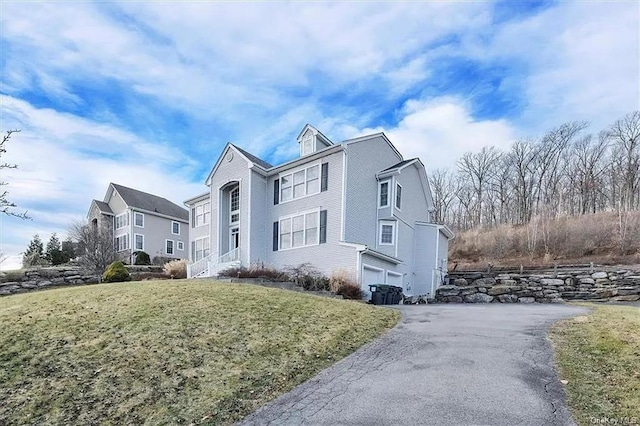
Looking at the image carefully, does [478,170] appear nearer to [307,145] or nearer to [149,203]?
[307,145]

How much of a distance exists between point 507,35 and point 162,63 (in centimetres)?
1106

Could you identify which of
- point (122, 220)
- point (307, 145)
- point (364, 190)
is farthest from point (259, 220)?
point (122, 220)

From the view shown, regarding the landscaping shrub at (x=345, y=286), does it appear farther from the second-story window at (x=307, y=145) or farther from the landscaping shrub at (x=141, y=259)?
the landscaping shrub at (x=141, y=259)

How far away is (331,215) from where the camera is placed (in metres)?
18.3

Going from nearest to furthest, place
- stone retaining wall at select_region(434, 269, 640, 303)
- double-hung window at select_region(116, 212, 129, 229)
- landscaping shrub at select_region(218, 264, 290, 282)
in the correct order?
landscaping shrub at select_region(218, 264, 290, 282) → stone retaining wall at select_region(434, 269, 640, 303) → double-hung window at select_region(116, 212, 129, 229)

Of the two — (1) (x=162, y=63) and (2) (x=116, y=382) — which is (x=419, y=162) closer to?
(1) (x=162, y=63)

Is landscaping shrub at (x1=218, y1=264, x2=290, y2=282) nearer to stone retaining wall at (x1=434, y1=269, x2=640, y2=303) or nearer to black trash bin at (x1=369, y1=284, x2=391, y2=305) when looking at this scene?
black trash bin at (x1=369, y1=284, x2=391, y2=305)

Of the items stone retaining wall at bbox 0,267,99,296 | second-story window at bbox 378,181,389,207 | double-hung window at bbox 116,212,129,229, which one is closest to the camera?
stone retaining wall at bbox 0,267,99,296

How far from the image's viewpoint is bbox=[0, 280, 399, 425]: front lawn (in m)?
4.53

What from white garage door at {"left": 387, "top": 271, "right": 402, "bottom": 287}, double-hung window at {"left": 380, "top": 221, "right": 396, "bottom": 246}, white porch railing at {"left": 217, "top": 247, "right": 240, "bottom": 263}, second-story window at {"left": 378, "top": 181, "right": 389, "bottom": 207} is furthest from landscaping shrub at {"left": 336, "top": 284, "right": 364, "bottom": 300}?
white porch railing at {"left": 217, "top": 247, "right": 240, "bottom": 263}

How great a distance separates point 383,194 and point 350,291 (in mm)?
6978

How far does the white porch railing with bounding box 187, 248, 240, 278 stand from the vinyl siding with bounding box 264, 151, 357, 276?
2.35 meters

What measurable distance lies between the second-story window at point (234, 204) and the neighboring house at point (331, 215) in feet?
0.22

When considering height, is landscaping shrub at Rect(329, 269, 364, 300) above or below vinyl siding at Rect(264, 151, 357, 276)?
below
